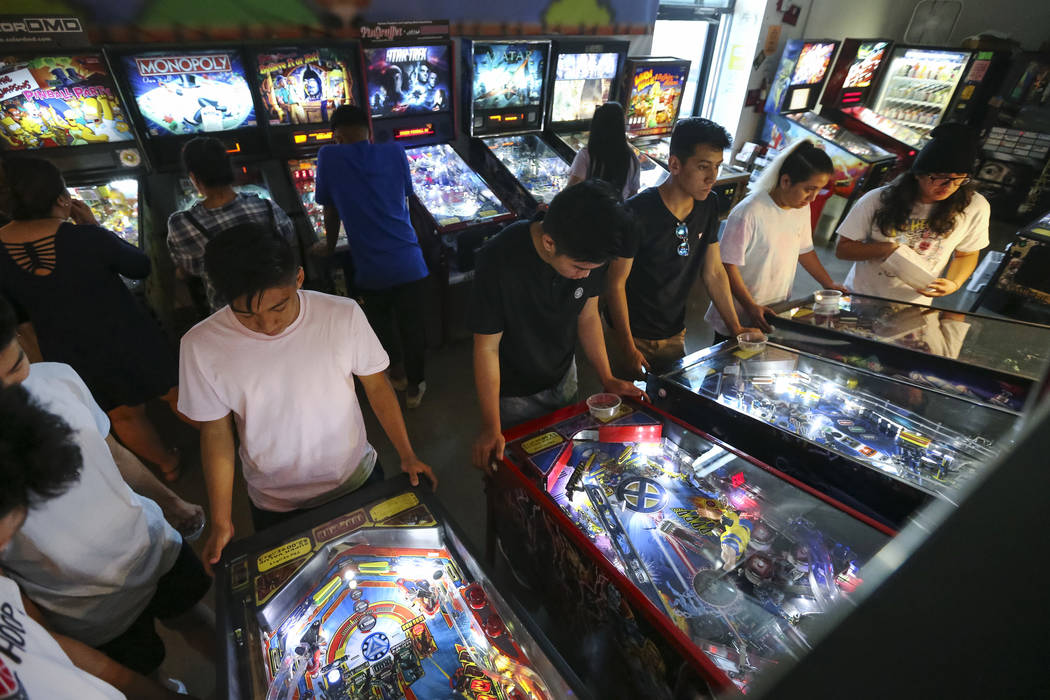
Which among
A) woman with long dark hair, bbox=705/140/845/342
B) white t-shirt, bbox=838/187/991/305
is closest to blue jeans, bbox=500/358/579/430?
woman with long dark hair, bbox=705/140/845/342

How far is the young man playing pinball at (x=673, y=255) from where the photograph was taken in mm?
1992

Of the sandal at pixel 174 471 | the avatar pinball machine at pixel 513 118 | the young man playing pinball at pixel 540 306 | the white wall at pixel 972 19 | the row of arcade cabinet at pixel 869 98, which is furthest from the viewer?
the white wall at pixel 972 19

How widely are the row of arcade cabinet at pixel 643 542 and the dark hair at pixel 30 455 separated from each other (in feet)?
1.36

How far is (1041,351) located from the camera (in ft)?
6.98

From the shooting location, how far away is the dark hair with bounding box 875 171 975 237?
7.73 ft

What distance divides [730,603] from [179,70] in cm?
332

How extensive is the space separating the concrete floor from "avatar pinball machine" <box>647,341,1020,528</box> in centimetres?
103

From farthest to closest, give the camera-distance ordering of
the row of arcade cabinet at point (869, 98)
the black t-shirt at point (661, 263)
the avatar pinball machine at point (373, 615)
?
the row of arcade cabinet at point (869, 98)
the black t-shirt at point (661, 263)
the avatar pinball machine at point (373, 615)

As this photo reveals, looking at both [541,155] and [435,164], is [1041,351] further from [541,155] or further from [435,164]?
[435,164]

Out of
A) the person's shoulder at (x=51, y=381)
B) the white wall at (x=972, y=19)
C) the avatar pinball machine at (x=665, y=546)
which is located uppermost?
the white wall at (x=972, y=19)

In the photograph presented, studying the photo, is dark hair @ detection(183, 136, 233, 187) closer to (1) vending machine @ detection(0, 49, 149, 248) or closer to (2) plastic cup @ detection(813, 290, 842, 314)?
(1) vending machine @ detection(0, 49, 149, 248)

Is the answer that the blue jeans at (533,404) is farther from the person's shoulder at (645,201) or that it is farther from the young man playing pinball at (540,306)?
the person's shoulder at (645,201)

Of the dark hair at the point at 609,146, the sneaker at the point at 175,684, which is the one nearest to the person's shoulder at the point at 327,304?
the sneaker at the point at 175,684

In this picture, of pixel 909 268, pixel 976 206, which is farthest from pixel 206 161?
pixel 976 206
